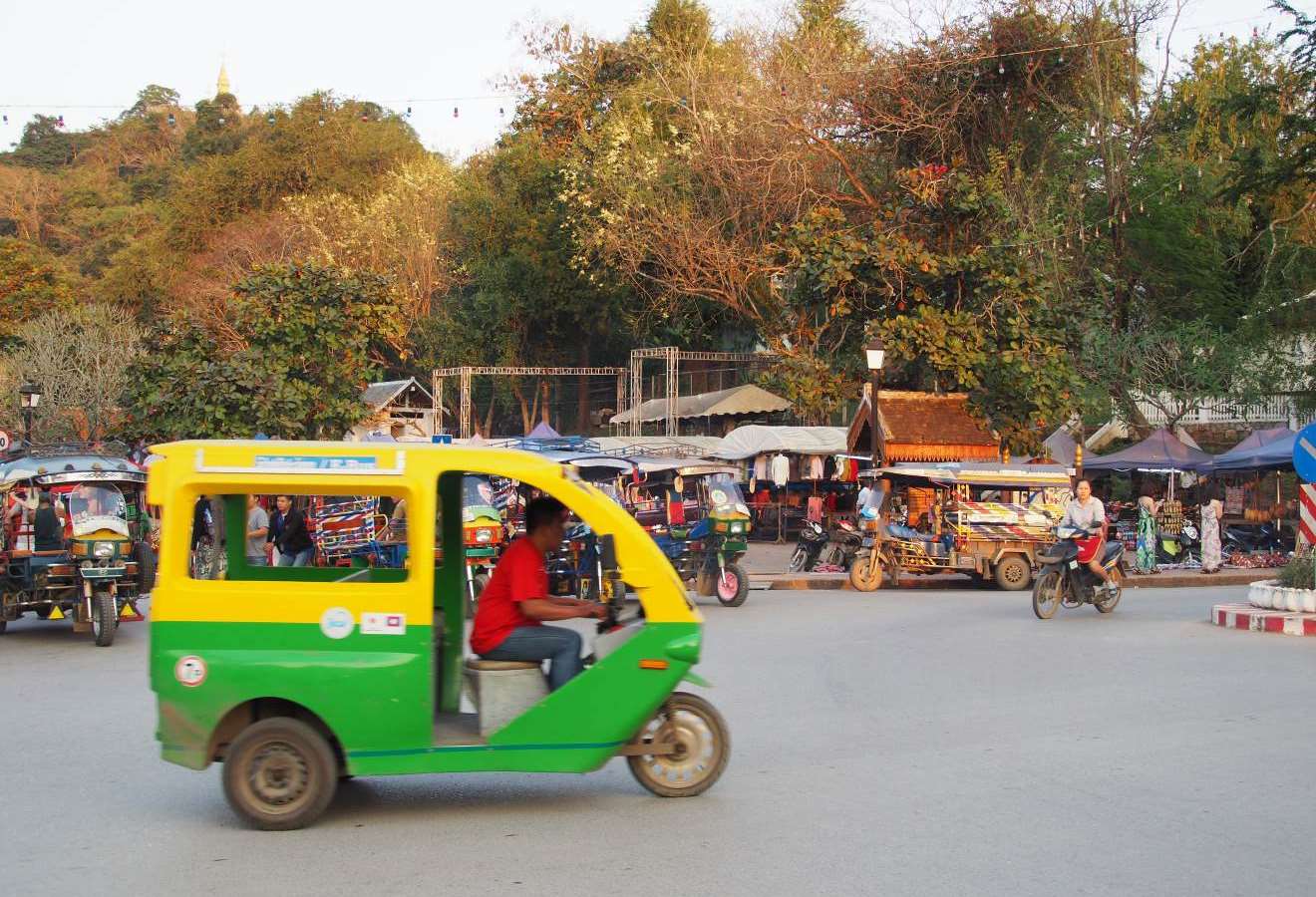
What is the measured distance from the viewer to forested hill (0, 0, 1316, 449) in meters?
28.7

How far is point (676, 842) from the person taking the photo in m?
6.54

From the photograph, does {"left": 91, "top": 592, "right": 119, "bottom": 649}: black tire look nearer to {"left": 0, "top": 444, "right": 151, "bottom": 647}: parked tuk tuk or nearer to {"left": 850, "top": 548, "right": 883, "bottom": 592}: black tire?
{"left": 0, "top": 444, "right": 151, "bottom": 647}: parked tuk tuk

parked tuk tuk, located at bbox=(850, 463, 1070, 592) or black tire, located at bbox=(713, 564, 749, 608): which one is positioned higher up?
parked tuk tuk, located at bbox=(850, 463, 1070, 592)

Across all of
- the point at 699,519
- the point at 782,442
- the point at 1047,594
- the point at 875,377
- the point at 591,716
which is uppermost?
the point at 875,377

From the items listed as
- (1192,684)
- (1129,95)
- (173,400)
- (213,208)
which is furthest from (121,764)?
(213,208)

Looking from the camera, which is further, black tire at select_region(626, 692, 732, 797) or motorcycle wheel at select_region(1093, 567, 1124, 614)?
motorcycle wheel at select_region(1093, 567, 1124, 614)

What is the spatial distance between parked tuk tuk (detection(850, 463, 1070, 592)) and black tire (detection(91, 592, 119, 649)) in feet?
40.7

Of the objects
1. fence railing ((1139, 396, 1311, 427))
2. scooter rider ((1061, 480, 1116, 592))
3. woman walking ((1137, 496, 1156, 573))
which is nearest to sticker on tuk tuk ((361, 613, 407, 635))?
scooter rider ((1061, 480, 1116, 592))

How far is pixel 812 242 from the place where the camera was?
97.3 feet

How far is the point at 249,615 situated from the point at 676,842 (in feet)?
8.13

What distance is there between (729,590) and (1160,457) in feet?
52.7

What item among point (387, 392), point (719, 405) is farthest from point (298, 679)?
point (387, 392)

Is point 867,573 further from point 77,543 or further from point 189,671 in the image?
point 189,671

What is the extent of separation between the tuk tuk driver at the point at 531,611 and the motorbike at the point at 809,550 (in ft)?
58.5
